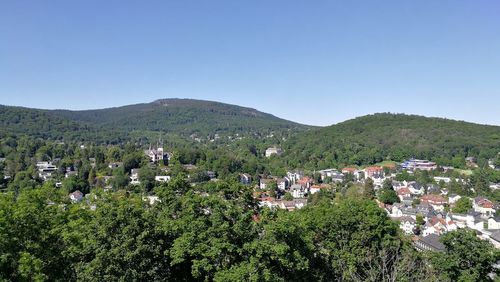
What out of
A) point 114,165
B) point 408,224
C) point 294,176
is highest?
point 114,165

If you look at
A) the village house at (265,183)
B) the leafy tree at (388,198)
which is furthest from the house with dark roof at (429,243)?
the village house at (265,183)

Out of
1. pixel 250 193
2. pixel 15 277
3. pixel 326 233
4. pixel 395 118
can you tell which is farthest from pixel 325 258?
pixel 395 118

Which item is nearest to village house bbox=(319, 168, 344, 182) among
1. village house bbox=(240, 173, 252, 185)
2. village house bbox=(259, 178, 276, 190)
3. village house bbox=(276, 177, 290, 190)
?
village house bbox=(276, 177, 290, 190)

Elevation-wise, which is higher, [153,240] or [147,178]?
[153,240]

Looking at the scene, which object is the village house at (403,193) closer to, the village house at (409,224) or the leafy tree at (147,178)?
the village house at (409,224)

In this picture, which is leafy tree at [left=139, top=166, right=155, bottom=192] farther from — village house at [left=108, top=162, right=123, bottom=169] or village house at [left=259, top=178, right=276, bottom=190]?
village house at [left=259, top=178, right=276, bottom=190]

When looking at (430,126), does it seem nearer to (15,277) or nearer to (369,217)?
(369,217)

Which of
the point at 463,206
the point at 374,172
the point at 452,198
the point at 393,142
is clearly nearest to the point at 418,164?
the point at 374,172

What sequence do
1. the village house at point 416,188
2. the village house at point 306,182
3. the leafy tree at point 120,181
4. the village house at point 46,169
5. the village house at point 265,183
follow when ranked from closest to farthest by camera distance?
the leafy tree at point 120,181 < the village house at point 46,169 < the village house at point 265,183 < the village house at point 416,188 < the village house at point 306,182

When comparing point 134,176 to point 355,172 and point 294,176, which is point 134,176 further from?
point 355,172
